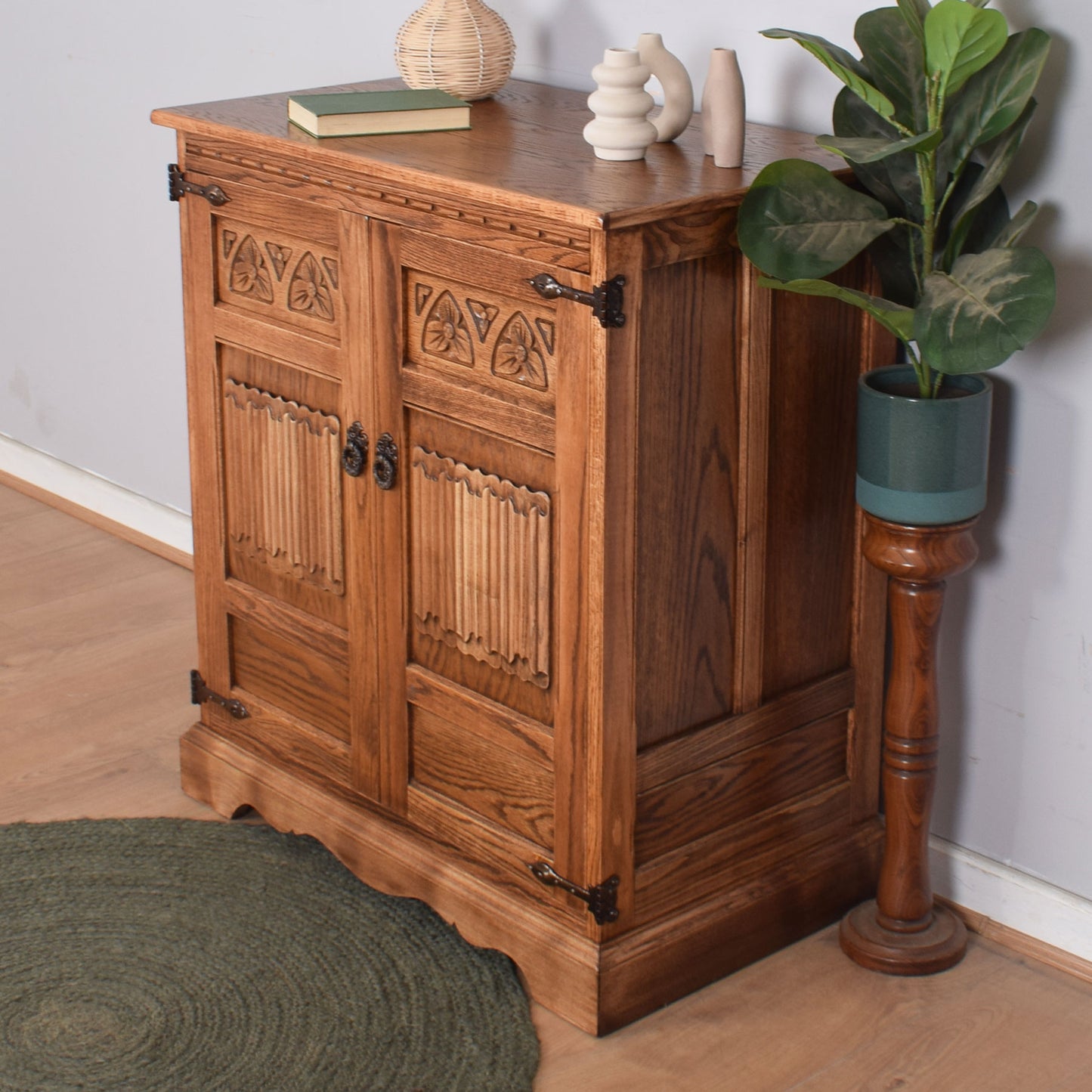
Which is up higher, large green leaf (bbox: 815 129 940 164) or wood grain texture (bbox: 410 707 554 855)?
large green leaf (bbox: 815 129 940 164)

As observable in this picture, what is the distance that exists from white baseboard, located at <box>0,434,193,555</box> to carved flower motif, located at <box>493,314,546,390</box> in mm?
1784

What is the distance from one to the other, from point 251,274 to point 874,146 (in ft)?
3.28

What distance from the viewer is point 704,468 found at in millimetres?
2113

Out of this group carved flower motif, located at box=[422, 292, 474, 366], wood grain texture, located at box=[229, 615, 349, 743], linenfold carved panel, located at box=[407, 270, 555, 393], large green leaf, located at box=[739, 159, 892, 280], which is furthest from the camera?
wood grain texture, located at box=[229, 615, 349, 743]

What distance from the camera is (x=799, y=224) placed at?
1942mm

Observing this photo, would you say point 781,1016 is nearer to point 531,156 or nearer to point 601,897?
point 601,897

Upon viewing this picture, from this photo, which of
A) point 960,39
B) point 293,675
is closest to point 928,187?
point 960,39

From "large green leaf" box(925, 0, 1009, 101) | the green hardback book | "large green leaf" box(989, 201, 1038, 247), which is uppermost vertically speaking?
"large green leaf" box(925, 0, 1009, 101)

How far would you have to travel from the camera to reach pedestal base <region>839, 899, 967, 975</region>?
235 cm

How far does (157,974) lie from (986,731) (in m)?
1.23

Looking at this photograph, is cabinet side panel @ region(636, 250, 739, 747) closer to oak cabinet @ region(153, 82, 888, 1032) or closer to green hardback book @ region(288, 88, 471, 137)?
oak cabinet @ region(153, 82, 888, 1032)

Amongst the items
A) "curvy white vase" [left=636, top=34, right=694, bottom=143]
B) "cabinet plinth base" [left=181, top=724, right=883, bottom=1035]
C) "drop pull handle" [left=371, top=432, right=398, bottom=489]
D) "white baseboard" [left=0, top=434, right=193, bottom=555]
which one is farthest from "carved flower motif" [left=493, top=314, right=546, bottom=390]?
"white baseboard" [left=0, top=434, right=193, bottom=555]

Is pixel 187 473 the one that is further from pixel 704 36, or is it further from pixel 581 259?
pixel 581 259

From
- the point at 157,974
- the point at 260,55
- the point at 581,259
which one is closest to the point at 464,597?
the point at 581,259
